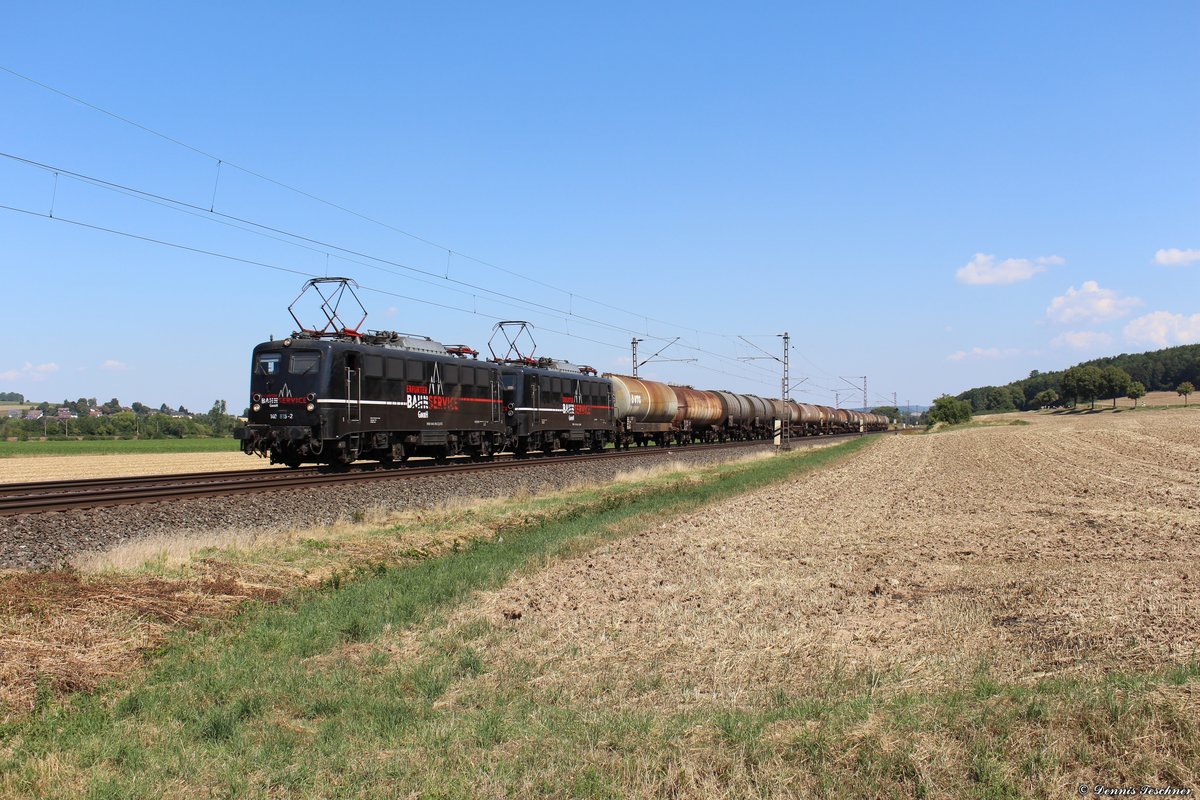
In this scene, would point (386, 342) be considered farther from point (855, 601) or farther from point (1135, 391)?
point (1135, 391)

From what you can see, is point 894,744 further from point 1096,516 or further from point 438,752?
point 1096,516

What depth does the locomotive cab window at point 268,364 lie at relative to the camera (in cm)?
2774

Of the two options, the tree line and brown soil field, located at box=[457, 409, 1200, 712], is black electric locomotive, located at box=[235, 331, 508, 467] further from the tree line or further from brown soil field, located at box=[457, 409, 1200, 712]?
the tree line

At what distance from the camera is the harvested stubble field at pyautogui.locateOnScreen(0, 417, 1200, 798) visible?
5.62 m

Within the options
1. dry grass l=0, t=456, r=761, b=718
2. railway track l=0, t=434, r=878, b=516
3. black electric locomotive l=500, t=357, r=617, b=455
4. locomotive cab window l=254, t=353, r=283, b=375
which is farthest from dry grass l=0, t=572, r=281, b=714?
black electric locomotive l=500, t=357, r=617, b=455

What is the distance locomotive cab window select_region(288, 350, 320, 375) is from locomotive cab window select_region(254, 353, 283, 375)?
57cm

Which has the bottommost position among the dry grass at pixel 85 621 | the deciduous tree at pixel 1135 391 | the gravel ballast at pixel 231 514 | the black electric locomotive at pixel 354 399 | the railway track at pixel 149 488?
the dry grass at pixel 85 621

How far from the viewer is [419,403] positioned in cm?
3194

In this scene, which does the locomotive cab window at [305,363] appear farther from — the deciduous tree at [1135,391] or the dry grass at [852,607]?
the deciduous tree at [1135,391]

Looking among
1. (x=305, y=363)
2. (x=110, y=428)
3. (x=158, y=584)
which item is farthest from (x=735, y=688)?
(x=110, y=428)

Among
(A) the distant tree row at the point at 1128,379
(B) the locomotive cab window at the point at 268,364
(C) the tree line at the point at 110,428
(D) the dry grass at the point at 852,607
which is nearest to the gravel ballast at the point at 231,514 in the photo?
(B) the locomotive cab window at the point at 268,364

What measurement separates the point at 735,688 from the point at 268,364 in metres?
23.8

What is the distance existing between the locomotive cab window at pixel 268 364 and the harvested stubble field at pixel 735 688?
16.7 meters

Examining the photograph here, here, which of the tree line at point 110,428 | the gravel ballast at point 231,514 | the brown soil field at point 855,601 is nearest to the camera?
the brown soil field at point 855,601
